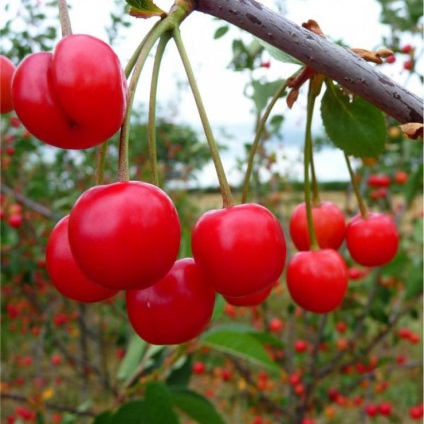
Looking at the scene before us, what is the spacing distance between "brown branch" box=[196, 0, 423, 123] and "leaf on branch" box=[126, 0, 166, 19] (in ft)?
0.15

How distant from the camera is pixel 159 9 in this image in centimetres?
64

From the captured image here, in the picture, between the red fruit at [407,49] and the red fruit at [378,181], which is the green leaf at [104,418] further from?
the red fruit at [378,181]

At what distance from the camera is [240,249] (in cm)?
62

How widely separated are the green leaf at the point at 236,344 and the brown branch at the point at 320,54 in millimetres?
1015

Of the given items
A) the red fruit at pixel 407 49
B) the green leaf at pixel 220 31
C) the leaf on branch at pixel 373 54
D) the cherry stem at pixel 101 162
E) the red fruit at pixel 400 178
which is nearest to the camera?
the cherry stem at pixel 101 162

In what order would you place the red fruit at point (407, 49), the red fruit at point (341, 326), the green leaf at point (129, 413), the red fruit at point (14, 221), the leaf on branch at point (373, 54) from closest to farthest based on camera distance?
the leaf on branch at point (373, 54)
the green leaf at point (129, 413)
the red fruit at point (407, 49)
the red fruit at point (14, 221)
the red fruit at point (341, 326)

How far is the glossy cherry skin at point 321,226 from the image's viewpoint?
101 centimetres

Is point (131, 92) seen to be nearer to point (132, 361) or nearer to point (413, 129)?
point (413, 129)

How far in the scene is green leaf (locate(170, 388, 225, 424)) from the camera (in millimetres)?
1464

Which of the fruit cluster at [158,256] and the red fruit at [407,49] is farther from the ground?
the red fruit at [407,49]

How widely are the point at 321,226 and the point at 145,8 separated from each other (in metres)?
0.53

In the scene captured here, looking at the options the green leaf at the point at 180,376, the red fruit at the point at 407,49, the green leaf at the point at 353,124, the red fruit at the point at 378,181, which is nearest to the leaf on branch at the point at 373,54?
the green leaf at the point at 353,124

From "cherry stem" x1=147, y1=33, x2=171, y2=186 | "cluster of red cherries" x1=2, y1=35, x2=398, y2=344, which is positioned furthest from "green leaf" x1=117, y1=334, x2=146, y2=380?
"cherry stem" x1=147, y1=33, x2=171, y2=186

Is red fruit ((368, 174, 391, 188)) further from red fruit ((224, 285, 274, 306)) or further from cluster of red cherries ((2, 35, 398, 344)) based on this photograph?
cluster of red cherries ((2, 35, 398, 344))
